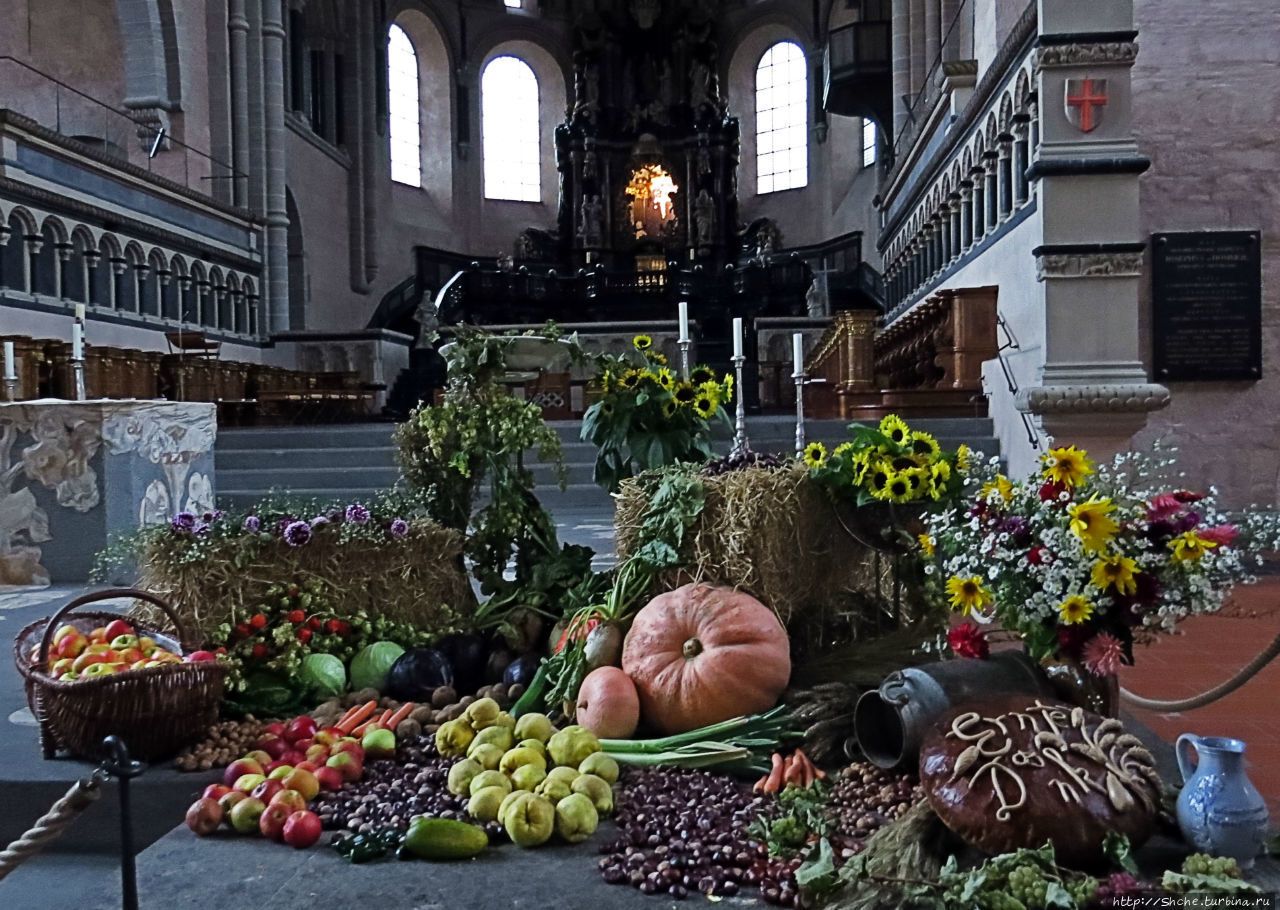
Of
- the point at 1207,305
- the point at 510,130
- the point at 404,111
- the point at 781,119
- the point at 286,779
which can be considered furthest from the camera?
the point at 510,130

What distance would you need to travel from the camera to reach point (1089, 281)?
764cm

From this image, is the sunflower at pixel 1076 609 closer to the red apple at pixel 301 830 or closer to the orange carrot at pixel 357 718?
the red apple at pixel 301 830

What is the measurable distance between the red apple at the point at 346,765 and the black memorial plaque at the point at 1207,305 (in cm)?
718

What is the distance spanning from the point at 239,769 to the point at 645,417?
2.21m

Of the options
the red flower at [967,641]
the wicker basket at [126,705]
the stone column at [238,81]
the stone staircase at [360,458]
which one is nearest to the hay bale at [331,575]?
the wicker basket at [126,705]

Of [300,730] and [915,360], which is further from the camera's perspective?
[915,360]

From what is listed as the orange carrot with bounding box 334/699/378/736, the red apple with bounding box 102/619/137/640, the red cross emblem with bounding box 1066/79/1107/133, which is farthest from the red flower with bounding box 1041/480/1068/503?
the red cross emblem with bounding box 1066/79/1107/133

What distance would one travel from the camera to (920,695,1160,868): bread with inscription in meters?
2.49

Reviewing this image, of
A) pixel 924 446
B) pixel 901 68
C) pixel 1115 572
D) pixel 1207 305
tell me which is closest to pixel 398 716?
pixel 924 446

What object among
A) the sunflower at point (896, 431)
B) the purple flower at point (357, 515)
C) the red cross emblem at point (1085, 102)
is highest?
the red cross emblem at point (1085, 102)

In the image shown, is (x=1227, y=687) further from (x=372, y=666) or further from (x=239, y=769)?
(x=372, y=666)

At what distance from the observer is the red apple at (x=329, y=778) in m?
3.20

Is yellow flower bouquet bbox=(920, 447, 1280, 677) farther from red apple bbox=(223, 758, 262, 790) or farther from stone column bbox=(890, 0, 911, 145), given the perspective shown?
stone column bbox=(890, 0, 911, 145)

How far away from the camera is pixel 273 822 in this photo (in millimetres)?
2902
